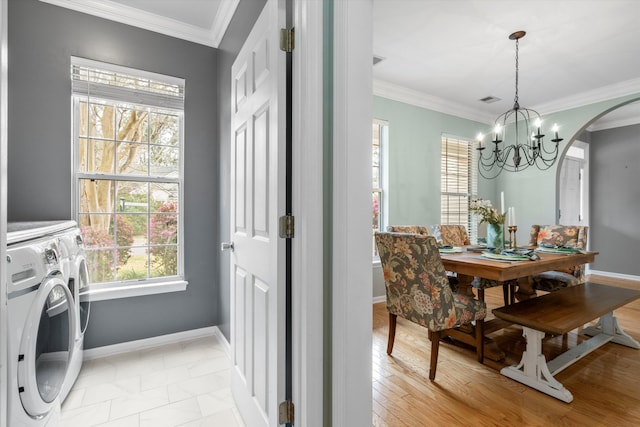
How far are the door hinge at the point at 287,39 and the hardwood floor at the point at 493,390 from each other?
190 centimetres

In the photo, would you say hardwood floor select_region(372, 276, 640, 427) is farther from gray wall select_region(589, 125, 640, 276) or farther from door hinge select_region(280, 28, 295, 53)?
gray wall select_region(589, 125, 640, 276)

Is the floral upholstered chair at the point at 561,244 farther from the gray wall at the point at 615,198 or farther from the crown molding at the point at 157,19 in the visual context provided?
the crown molding at the point at 157,19

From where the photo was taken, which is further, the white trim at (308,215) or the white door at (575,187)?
the white door at (575,187)

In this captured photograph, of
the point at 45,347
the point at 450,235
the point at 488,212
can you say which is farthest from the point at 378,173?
the point at 45,347

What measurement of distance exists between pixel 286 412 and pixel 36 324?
3.45ft

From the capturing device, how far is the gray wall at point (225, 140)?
2357 millimetres

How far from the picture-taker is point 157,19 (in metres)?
2.52

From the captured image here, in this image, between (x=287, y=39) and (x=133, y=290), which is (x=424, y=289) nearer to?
(x=287, y=39)

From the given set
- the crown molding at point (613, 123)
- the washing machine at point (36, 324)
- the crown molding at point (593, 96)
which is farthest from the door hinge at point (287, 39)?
the crown molding at point (613, 123)

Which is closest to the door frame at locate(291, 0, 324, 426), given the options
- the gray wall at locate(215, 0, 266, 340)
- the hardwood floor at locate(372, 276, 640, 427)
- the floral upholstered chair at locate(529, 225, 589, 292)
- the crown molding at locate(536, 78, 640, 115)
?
the hardwood floor at locate(372, 276, 640, 427)

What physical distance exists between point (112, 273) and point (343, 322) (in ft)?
7.08

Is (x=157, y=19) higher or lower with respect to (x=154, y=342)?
higher

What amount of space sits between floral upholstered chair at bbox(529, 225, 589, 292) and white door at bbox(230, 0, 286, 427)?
2.84 metres

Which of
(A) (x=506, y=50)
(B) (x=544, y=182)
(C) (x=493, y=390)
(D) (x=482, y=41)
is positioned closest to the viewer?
(C) (x=493, y=390)
